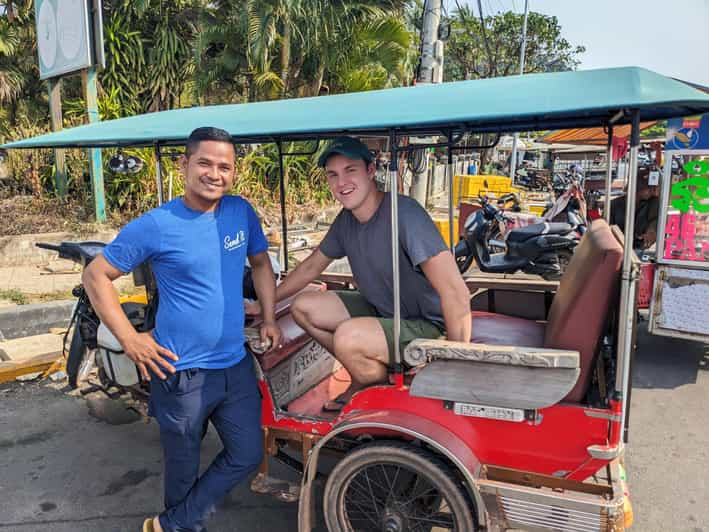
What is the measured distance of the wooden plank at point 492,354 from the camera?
74.7 inches

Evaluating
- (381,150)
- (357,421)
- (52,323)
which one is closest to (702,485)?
(357,421)

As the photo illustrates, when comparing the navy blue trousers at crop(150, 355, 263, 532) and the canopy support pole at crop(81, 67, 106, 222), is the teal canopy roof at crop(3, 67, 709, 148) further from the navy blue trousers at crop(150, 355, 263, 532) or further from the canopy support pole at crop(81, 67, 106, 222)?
the canopy support pole at crop(81, 67, 106, 222)

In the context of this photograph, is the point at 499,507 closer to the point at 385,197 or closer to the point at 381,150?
the point at 385,197

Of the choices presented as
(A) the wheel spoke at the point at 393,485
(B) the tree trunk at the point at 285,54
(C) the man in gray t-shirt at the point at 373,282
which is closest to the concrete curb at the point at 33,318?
(C) the man in gray t-shirt at the point at 373,282

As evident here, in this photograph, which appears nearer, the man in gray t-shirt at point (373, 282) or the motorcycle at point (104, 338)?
the man in gray t-shirt at point (373, 282)

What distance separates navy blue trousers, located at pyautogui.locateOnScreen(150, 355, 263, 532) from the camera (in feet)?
7.43

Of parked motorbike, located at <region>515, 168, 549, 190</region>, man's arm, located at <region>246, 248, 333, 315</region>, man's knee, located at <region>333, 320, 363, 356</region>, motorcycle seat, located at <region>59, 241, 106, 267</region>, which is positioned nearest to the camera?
man's knee, located at <region>333, 320, 363, 356</region>

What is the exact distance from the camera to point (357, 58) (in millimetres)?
11867

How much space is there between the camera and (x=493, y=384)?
203 centimetres

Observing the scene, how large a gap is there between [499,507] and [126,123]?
2.73m

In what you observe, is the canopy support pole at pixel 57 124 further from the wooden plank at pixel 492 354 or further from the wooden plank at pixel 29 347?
the wooden plank at pixel 492 354

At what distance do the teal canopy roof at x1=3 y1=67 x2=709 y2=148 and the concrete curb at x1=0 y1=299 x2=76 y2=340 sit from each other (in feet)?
9.33

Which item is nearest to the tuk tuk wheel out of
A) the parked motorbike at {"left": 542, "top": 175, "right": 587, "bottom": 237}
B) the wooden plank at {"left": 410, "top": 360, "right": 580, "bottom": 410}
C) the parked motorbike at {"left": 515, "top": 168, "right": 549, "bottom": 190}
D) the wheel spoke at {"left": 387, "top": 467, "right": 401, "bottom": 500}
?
the wheel spoke at {"left": 387, "top": 467, "right": 401, "bottom": 500}

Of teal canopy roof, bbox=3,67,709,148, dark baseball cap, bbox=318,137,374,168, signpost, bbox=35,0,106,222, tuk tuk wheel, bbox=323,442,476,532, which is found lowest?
tuk tuk wheel, bbox=323,442,476,532
